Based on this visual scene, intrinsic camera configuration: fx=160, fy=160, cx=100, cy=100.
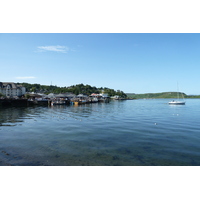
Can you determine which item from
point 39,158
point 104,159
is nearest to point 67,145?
point 39,158

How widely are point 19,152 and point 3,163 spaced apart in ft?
6.15

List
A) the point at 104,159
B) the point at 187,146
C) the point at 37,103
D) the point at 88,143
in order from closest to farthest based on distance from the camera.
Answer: the point at 104,159, the point at 187,146, the point at 88,143, the point at 37,103

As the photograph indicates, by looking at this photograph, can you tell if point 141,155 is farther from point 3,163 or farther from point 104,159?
point 3,163

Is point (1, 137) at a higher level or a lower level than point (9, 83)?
lower

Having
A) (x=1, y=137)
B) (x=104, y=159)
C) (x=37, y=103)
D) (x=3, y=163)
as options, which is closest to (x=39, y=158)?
(x=3, y=163)

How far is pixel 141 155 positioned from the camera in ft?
34.6

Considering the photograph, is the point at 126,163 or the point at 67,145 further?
the point at 67,145

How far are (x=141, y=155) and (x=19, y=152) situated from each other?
8.30 meters

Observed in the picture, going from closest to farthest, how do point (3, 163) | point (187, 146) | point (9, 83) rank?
point (3, 163), point (187, 146), point (9, 83)
